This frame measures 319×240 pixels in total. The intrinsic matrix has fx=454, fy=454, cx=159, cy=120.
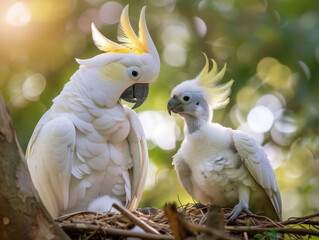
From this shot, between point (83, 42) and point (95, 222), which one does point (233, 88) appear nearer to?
point (83, 42)

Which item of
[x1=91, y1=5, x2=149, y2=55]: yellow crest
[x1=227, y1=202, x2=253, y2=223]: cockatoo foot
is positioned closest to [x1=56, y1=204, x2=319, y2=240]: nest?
[x1=227, y1=202, x2=253, y2=223]: cockatoo foot

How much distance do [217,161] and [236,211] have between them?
43cm

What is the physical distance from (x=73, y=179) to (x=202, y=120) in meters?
1.20

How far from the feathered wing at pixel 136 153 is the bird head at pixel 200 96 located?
324 mm

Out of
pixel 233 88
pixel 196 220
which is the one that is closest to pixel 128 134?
pixel 196 220

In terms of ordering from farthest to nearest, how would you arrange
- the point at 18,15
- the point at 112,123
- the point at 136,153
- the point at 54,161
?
the point at 18,15 < the point at 136,153 < the point at 112,123 < the point at 54,161

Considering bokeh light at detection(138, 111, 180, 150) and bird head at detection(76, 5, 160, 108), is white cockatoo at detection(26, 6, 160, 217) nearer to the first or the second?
bird head at detection(76, 5, 160, 108)

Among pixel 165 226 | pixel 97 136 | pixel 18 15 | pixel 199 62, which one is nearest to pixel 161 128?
pixel 199 62

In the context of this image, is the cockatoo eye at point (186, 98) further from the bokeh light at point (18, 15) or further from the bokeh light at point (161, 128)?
the bokeh light at point (18, 15)

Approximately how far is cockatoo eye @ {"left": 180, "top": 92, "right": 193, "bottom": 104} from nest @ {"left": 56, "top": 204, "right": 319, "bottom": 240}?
904 millimetres

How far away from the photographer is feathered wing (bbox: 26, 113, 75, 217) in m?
3.54

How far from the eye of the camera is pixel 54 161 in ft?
11.6

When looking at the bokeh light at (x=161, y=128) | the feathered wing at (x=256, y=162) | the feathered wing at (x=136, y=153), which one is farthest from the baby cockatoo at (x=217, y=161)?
the bokeh light at (x=161, y=128)

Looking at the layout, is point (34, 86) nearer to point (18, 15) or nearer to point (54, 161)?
point (18, 15)
